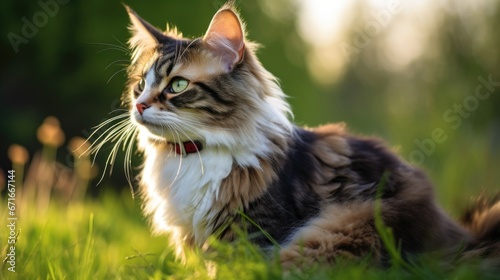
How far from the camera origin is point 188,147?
3.10 meters

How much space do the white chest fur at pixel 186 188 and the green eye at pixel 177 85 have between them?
36 cm

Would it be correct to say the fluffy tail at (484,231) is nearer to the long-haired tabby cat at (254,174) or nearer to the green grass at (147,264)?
the long-haired tabby cat at (254,174)

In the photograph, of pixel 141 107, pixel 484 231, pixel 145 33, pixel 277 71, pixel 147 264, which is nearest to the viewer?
pixel 147 264

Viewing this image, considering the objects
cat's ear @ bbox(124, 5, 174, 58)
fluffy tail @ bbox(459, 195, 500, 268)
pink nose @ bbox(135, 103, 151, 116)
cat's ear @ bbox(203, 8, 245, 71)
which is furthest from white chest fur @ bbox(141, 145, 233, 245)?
fluffy tail @ bbox(459, 195, 500, 268)

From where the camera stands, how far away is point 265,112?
10.3 feet

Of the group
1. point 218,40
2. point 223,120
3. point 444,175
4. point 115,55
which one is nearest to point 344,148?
point 223,120

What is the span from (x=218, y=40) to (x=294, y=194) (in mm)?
935

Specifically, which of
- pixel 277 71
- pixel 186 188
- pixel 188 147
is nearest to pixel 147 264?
pixel 186 188

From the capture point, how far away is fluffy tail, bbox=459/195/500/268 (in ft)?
8.77

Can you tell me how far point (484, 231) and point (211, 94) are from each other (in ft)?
5.42

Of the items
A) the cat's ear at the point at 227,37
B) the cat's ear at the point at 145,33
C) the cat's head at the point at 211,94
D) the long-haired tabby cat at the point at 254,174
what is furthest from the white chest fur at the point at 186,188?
the cat's ear at the point at 145,33

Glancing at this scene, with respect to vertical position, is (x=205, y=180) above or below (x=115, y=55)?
above

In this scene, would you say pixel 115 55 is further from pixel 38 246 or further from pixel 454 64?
pixel 38 246

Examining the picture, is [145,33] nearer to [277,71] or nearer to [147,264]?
[147,264]
